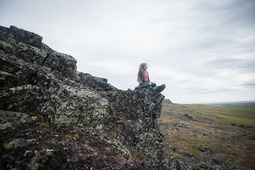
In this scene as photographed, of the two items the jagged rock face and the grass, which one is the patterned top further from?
the grass

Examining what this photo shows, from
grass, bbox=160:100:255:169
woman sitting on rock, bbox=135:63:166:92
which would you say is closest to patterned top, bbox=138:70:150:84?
woman sitting on rock, bbox=135:63:166:92

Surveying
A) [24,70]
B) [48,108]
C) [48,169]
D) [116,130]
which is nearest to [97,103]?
[116,130]

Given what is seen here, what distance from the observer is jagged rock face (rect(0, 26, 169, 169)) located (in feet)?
23.6

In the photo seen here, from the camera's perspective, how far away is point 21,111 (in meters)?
9.20

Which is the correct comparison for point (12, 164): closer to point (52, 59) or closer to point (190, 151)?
point (52, 59)

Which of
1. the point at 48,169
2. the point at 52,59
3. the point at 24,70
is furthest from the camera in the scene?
the point at 52,59

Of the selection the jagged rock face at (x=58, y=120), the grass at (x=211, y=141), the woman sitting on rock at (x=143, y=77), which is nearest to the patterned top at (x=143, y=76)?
the woman sitting on rock at (x=143, y=77)

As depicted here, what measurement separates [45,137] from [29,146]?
135cm

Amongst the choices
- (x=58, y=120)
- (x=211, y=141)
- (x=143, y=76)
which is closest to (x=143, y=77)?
(x=143, y=76)

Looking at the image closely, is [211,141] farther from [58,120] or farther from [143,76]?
[58,120]

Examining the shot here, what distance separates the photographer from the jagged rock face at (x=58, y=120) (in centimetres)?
720

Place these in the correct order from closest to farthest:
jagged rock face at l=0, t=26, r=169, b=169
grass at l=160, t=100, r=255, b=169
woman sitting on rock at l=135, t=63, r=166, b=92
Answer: jagged rock face at l=0, t=26, r=169, b=169, woman sitting on rock at l=135, t=63, r=166, b=92, grass at l=160, t=100, r=255, b=169

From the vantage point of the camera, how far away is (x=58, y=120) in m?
11.2

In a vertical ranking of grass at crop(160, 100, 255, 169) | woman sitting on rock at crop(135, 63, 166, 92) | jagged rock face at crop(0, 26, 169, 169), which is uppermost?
woman sitting on rock at crop(135, 63, 166, 92)
